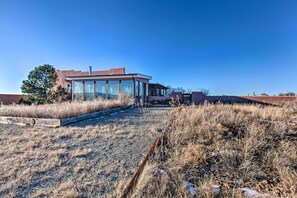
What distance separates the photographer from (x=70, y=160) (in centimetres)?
268

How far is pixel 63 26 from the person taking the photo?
28.8ft

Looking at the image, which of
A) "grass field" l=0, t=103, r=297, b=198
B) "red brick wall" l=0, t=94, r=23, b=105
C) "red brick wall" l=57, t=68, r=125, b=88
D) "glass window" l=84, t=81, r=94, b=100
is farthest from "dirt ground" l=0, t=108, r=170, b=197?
"red brick wall" l=57, t=68, r=125, b=88

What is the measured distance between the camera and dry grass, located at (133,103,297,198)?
77.7 inches

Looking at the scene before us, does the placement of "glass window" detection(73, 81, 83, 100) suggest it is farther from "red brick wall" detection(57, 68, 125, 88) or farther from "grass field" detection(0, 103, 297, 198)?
"grass field" detection(0, 103, 297, 198)

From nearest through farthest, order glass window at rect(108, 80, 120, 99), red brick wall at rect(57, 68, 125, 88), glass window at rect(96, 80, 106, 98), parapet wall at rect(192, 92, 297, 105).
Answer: parapet wall at rect(192, 92, 297, 105), glass window at rect(108, 80, 120, 99), glass window at rect(96, 80, 106, 98), red brick wall at rect(57, 68, 125, 88)

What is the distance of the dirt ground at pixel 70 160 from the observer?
196 centimetres

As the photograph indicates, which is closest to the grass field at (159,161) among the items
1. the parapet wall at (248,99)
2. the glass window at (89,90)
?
the parapet wall at (248,99)

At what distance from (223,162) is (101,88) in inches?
462

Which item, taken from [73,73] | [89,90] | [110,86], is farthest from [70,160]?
[73,73]

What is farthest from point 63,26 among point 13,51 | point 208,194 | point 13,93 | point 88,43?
point 13,93

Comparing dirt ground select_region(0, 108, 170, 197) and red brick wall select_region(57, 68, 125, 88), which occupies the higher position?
red brick wall select_region(57, 68, 125, 88)

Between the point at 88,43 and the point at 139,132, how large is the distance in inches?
362

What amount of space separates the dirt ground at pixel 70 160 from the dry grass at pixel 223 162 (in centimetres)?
48

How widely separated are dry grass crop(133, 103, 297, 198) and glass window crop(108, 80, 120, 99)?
9189mm
